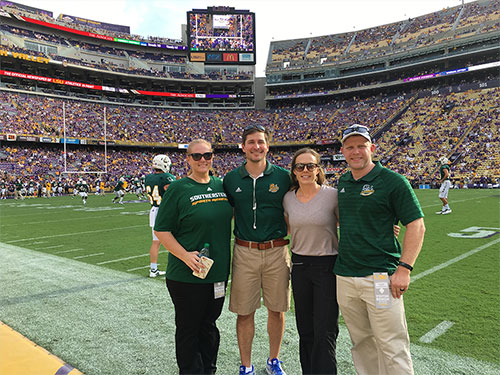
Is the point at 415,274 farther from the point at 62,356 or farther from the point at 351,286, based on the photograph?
the point at 62,356

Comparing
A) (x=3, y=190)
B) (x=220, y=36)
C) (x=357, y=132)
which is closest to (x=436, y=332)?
(x=357, y=132)

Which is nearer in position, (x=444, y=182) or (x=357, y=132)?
(x=357, y=132)

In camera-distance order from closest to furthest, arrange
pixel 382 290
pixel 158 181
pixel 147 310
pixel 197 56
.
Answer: pixel 382 290 < pixel 147 310 < pixel 158 181 < pixel 197 56

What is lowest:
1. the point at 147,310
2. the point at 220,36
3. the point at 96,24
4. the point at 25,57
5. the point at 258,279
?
the point at 147,310

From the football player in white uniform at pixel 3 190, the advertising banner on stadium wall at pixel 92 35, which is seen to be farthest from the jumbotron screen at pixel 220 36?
the football player in white uniform at pixel 3 190

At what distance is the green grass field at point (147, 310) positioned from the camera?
2.94 metres

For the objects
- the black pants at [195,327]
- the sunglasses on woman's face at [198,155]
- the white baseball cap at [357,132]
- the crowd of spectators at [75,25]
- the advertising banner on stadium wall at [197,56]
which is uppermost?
the crowd of spectators at [75,25]

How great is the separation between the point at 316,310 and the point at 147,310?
7.73ft

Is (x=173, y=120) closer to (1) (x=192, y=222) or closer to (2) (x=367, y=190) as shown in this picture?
(1) (x=192, y=222)

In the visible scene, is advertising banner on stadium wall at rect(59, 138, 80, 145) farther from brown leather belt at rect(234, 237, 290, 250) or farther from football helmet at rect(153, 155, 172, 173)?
brown leather belt at rect(234, 237, 290, 250)

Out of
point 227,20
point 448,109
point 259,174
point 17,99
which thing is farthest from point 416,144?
point 17,99

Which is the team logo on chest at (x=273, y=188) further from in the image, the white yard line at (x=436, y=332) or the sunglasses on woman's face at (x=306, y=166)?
the white yard line at (x=436, y=332)

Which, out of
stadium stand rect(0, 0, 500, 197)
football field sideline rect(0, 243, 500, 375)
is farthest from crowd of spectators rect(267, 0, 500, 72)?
football field sideline rect(0, 243, 500, 375)

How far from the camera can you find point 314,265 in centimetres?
254
